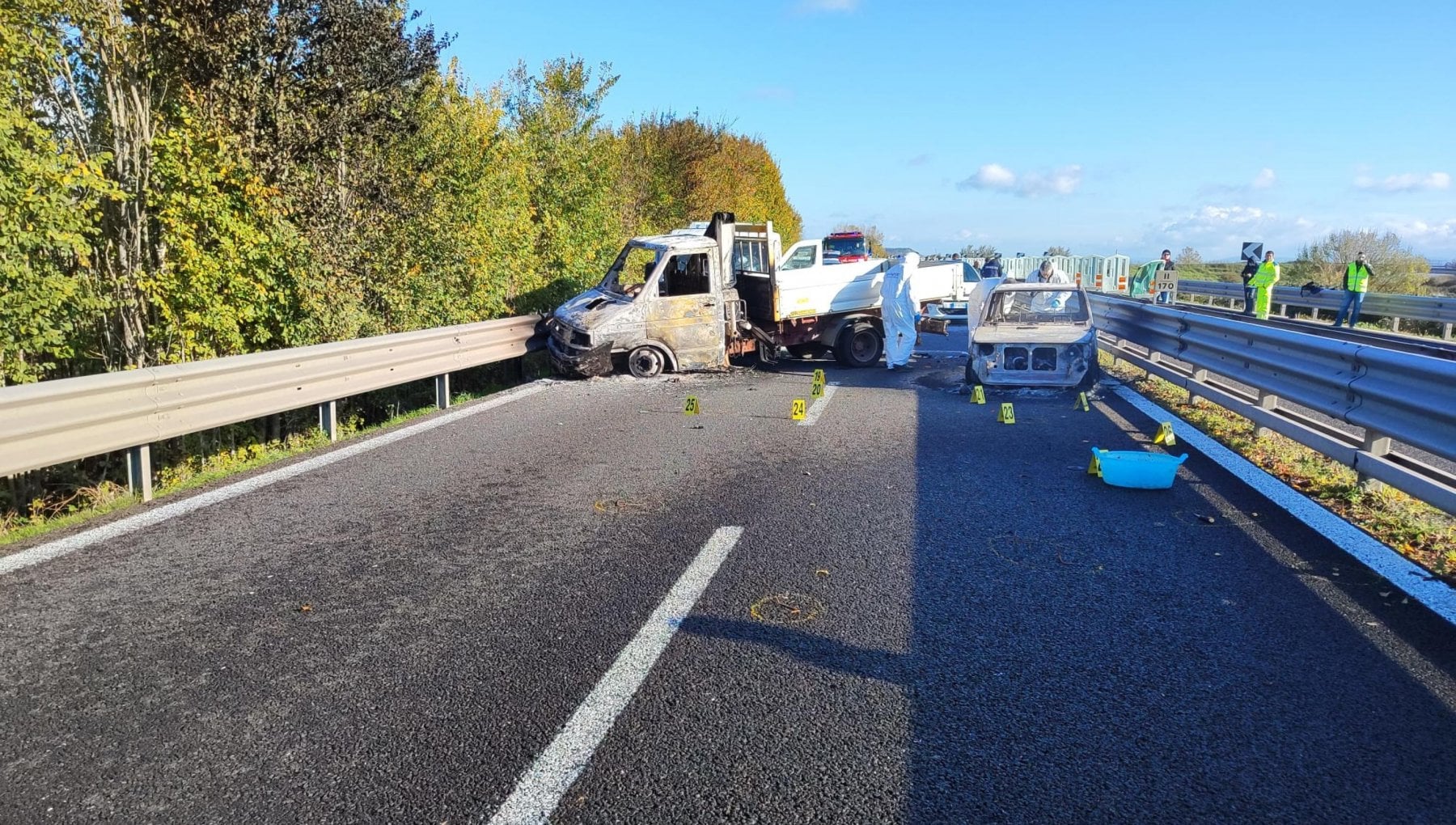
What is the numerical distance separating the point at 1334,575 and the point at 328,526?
18.4 ft

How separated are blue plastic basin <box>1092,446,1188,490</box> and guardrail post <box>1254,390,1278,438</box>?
6.64ft

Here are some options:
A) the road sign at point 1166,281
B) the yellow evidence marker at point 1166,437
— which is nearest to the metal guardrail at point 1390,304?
the road sign at point 1166,281

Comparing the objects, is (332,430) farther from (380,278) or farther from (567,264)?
(567,264)

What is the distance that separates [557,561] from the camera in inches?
193

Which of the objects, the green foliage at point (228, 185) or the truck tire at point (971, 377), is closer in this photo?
the green foliage at point (228, 185)

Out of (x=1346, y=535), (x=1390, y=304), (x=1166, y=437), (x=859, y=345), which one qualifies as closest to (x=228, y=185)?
(x=859, y=345)

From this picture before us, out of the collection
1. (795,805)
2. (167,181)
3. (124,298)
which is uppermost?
(167,181)

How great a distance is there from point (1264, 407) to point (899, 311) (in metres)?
6.25

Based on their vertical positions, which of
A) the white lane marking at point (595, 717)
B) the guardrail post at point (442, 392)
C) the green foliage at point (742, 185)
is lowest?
the white lane marking at point (595, 717)

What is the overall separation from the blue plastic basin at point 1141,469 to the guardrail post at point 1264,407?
202cm

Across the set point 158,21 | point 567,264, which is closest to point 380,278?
point 158,21

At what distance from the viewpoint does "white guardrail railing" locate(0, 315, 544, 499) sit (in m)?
5.41

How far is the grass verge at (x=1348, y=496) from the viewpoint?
193 inches

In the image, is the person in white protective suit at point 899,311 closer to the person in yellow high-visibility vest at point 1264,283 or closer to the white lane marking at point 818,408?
the white lane marking at point 818,408
